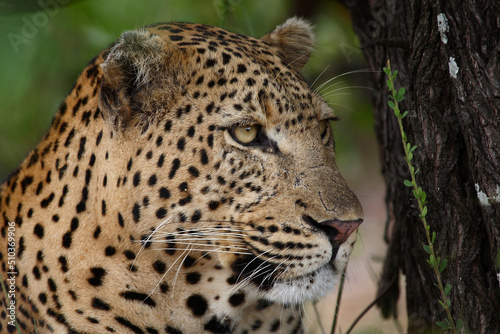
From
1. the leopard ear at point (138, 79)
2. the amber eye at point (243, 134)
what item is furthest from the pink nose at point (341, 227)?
the leopard ear at point (138, 79)

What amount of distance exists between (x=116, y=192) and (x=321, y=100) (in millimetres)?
1567

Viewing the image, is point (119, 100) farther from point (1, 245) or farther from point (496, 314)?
point (496, 314)

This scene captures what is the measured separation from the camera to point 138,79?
3959 millimetres

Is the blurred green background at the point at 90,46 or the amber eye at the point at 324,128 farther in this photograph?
the blurred green background at the point at 90,46

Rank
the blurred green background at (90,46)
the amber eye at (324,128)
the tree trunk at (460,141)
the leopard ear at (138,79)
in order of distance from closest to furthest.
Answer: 1. the tree trunk at (460,141)
2. the leopard ear at (138,79)
3. the amber eye at (324,128)
4. the blurred green background at (90,46)

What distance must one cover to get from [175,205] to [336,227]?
0.95 metres

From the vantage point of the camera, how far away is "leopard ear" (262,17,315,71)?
498 cm

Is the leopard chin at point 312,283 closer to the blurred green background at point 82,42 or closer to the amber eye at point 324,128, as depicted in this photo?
the amber eye at point 324,128

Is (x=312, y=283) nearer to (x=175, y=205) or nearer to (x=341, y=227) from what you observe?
(x=341, y=227)

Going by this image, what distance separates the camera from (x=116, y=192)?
3854mm

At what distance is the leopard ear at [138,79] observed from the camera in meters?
3.85

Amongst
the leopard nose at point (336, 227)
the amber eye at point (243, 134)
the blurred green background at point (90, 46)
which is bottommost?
the leopard nose at point (336, 227)

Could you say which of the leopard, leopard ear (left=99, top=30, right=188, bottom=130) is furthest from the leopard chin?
leopard ear (left=99, top=30, right=188, bottom=130)

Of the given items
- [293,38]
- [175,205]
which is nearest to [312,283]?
[175,205]
